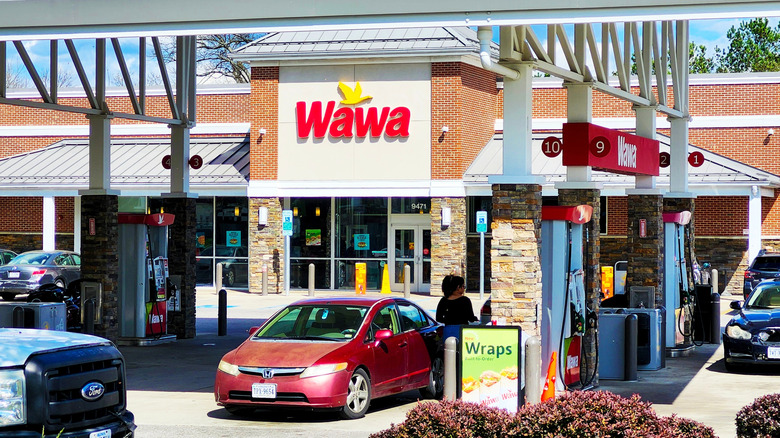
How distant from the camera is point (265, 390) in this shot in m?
12.8

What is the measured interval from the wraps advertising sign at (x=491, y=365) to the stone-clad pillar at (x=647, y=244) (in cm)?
814

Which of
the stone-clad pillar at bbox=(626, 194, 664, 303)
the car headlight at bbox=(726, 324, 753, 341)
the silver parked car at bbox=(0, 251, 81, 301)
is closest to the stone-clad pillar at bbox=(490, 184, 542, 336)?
the car headlight at bbox=(726, 324, 753, 341)

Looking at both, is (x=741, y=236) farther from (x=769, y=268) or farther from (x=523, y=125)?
(x=523, y=125)

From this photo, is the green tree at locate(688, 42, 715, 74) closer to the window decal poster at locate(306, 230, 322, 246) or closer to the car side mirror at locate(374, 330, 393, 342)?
the window decal poster at locate(306, 230, 322, 246)

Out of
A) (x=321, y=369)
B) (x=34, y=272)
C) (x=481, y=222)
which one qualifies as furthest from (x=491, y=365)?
(x=34, y=272)

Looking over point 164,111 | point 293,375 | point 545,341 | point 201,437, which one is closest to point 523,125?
point 545,341

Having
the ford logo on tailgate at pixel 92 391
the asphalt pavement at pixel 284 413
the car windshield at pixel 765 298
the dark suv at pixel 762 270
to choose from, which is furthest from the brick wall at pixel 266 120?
the ford logo on tailgate at pixel 92 391

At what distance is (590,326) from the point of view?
15.9 meters

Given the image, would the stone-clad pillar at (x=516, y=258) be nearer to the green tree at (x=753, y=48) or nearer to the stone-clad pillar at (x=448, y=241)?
the stone-clad pillar at (x=448, y=241)

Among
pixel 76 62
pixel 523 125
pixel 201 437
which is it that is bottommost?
pixel 201 437

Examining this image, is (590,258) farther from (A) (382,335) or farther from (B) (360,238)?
(B) (360,238)

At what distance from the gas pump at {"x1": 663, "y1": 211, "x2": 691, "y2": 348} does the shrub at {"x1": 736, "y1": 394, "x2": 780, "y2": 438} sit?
1218cm

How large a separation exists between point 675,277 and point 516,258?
26.5 ft

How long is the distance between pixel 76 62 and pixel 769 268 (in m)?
20.9
